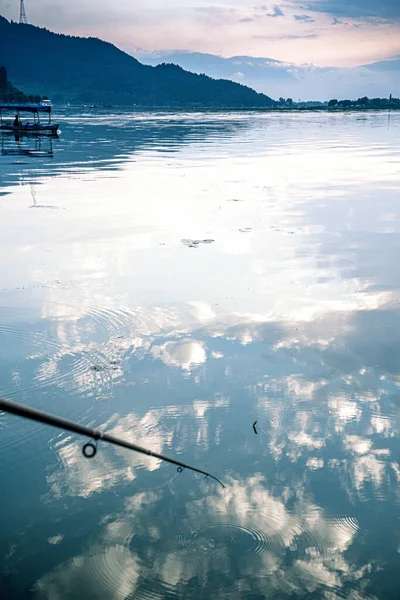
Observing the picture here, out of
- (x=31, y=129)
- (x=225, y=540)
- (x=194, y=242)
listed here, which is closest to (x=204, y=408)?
(x=225, y=540)

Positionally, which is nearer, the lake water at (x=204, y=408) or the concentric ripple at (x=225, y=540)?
the lake water at (x=204, y=408)

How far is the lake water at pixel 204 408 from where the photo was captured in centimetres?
660

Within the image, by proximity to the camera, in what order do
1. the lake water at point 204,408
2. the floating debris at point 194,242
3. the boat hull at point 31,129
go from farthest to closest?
the boat hull at point 31,129 < the floating debris at point 194,242 < the lake water at point 204,408

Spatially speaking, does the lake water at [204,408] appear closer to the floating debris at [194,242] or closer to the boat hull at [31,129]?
the floating debris at [194,242]

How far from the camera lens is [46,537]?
22.7ft

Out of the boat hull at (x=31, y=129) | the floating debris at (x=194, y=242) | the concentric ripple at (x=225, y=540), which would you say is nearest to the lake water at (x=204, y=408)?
the concentric ripple at (x=225, y=540)

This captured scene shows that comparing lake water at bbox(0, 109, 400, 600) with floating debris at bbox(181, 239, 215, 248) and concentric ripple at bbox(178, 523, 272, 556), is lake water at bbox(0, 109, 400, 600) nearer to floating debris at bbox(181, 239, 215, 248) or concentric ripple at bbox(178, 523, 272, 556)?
concentric ripple at bbox(178, 523, 272, 556)

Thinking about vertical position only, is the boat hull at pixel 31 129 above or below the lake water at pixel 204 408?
above

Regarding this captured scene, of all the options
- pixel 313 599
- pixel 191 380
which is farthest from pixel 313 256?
pixel 313 599

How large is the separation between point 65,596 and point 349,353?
7.56 m

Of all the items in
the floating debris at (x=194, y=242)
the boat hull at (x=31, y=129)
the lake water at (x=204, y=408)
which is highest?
the boat hull at (x=31, y=129)

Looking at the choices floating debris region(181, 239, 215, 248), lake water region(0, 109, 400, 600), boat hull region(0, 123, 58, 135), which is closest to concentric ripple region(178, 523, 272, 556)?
lake water region(0, 109, 400, 600)

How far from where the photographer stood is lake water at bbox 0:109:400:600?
660cm

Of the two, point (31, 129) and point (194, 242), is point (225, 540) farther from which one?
point (31, 129)
